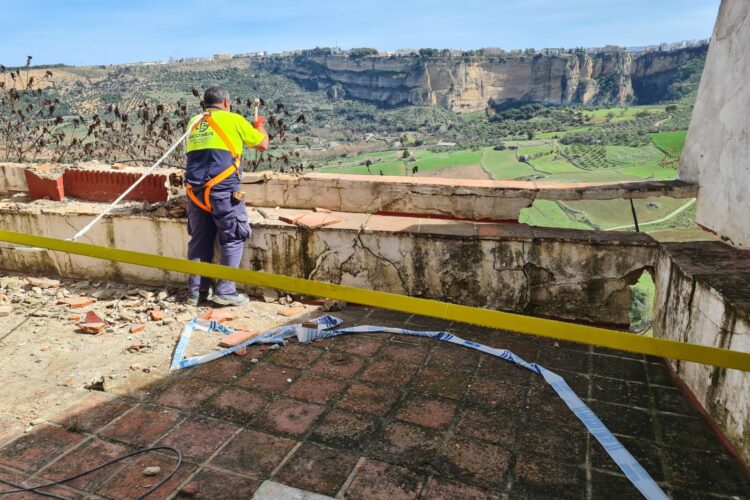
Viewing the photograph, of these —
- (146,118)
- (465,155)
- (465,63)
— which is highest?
(465,63)

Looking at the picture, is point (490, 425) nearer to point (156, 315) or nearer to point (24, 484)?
point (24, 484)

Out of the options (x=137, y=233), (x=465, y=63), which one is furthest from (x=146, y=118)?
(x=465, y=63)

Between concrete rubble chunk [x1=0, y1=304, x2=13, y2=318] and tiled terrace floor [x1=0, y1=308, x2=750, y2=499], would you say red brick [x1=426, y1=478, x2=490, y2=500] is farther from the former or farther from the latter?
concrete rubble chunk [x1=0, y1=304, x2=13, y2=318]

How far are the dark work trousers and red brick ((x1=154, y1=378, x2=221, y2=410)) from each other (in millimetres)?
1443

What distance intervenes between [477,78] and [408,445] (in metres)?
123

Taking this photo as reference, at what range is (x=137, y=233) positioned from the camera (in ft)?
16.9

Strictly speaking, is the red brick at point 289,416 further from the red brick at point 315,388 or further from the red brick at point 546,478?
the red brick at point 546,478

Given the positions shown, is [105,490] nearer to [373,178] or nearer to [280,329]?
[280,329]

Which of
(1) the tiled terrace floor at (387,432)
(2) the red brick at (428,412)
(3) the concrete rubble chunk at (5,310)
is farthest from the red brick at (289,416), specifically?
(3) the concrete rubble chunk at (5,310)

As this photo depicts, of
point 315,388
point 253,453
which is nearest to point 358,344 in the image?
point 315,388

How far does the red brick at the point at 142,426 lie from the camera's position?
2771 mm

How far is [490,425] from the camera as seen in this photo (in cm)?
291

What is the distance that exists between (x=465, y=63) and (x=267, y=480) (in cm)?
12206

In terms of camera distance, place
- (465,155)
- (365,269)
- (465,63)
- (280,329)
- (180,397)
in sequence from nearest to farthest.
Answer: (180,397), (280,329), (365,269), (465,155), (465,63)
